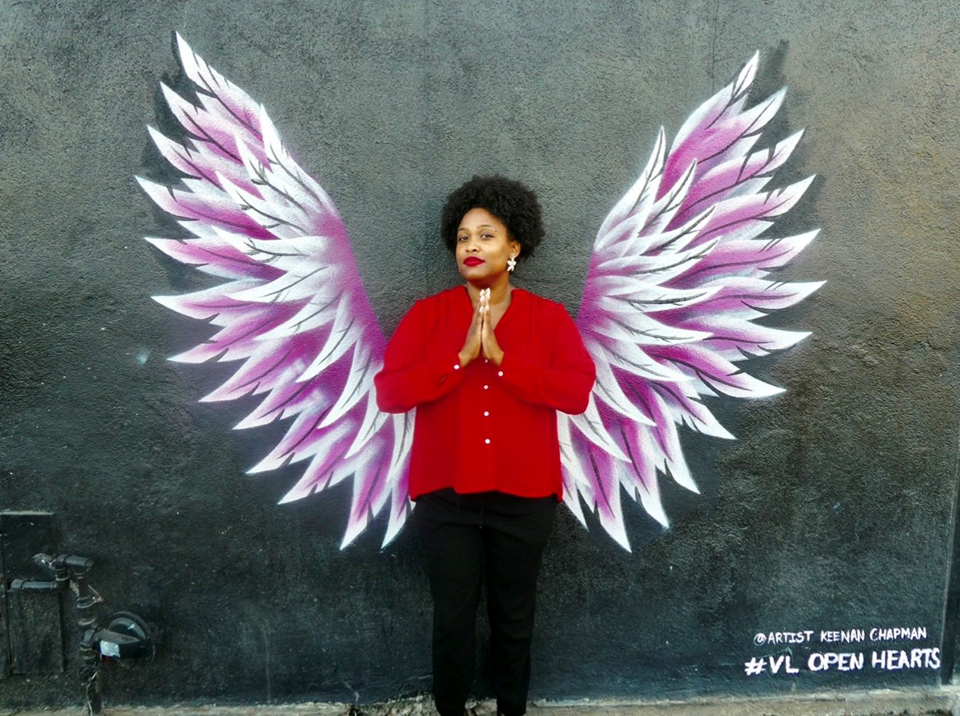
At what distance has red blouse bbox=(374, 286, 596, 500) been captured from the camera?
7.77ft

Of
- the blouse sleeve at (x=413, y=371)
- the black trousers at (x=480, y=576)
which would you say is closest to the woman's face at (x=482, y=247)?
the blouse sleeve at (x=413, y=371)

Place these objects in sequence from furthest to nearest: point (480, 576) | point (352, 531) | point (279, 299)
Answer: point (352, 531)
point (279, 299)
point (480, 576)

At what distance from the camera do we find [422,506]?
2598 millimetres

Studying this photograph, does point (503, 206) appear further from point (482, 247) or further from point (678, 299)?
point (678, 299)

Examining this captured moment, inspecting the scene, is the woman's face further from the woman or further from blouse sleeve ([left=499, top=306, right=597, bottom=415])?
blouse sleeve ([left=499, top=306, right=597, bottom=415])

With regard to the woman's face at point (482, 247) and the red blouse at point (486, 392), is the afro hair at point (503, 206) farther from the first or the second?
the red blouse at point (486, 392)

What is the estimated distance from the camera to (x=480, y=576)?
2.66m

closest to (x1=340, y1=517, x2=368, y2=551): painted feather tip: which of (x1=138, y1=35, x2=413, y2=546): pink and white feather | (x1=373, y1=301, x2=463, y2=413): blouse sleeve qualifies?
(x1=138, y1=35, x2=413, y2=546): pink and white feather

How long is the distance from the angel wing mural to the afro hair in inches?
14.9

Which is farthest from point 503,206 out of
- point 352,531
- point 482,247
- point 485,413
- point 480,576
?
point 352,531

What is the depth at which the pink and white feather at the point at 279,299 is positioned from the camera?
2793 millimetres

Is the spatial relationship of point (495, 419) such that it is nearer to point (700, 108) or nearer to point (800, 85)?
point (700, 108)

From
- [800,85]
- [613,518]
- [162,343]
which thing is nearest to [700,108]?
[800,85]

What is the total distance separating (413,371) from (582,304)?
0.89m
